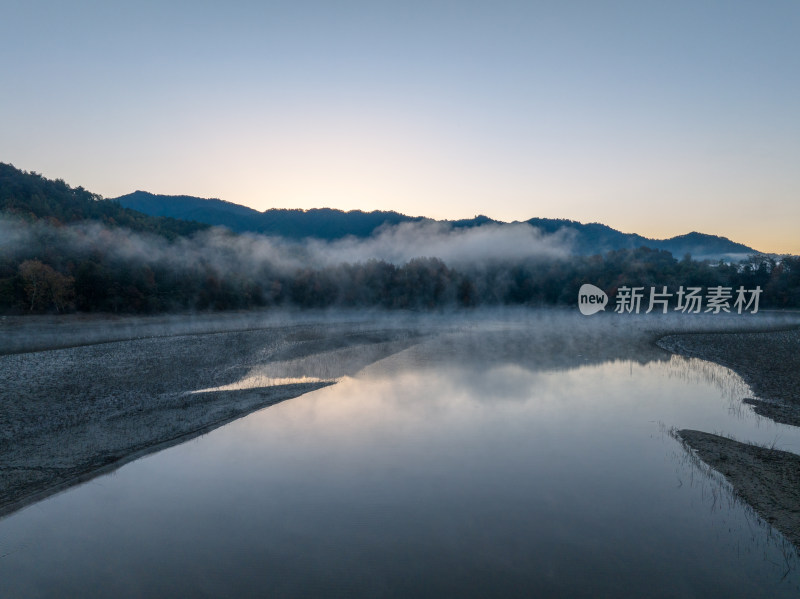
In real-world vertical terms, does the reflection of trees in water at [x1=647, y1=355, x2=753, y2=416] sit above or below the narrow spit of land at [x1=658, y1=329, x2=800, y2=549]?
below

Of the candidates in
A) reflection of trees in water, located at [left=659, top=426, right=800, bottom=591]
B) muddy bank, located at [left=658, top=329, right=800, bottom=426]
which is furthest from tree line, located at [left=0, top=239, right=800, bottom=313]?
muddy bank, located at [left=658, top=329, right=800, bottom=426]

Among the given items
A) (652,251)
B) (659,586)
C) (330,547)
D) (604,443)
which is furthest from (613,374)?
(652,251)

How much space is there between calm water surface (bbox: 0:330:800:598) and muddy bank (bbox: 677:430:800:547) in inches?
16.5

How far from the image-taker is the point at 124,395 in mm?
17938

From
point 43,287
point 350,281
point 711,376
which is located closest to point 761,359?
point 711,376

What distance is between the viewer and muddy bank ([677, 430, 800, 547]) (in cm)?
911

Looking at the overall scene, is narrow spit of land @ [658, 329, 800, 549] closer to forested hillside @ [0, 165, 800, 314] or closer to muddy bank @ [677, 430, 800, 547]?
muddy bank @ [677, 430, 800, 547]


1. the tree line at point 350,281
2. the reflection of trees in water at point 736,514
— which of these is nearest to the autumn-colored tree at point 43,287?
→ the tree line at point 350,281

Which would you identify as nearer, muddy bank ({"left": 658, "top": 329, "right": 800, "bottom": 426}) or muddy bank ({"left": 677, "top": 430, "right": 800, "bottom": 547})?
muddy bank ({"left": 677, "top": 430, "right": 800, "bottom": 547})

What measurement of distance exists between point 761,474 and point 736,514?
2.47m

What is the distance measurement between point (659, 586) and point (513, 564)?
8.11ft

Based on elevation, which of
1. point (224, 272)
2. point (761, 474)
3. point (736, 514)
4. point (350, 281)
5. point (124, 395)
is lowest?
point (124, 395)

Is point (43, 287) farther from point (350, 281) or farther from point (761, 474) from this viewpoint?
point (761, 474)

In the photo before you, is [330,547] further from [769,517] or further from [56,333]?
[56,333]
